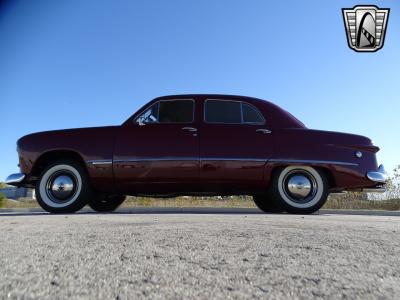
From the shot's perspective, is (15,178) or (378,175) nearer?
(378,175)

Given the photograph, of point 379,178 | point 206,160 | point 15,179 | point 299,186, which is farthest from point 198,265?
point 15,179

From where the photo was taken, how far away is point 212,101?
16.5 feet

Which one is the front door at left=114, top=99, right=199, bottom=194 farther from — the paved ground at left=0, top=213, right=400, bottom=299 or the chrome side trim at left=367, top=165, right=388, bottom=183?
the paved ground at left=0, top=213, right=400, bottom=299

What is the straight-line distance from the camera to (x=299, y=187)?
15.3 feet

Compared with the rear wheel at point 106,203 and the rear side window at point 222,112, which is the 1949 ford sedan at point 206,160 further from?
the rear wheel at point 106,203

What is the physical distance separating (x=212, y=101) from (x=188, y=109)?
1.12 ft

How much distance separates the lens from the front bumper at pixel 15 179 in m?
4.95

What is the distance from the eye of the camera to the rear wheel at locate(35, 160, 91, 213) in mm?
4730

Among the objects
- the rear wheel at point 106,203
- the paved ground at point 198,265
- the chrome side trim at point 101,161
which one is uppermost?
the chrome side trim at point 101,161

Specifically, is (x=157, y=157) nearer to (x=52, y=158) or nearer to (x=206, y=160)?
(x=206, y=160)

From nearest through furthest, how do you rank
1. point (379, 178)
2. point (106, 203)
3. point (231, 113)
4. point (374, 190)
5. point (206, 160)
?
point (206, 160) → point (379, 178) → point (374, 190) → point (231, 113) → point (106, 203)

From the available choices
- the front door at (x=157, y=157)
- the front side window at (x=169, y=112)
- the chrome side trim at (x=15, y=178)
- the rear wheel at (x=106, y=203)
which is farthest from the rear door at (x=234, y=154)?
the chrome side trim at (x=15, y=178)

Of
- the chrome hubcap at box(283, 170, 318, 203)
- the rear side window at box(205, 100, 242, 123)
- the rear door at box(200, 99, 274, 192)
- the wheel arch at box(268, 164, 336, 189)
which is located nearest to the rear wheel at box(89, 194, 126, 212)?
the rear door at box(200, 99, 274, 192)

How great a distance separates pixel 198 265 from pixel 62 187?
12.6 ft
